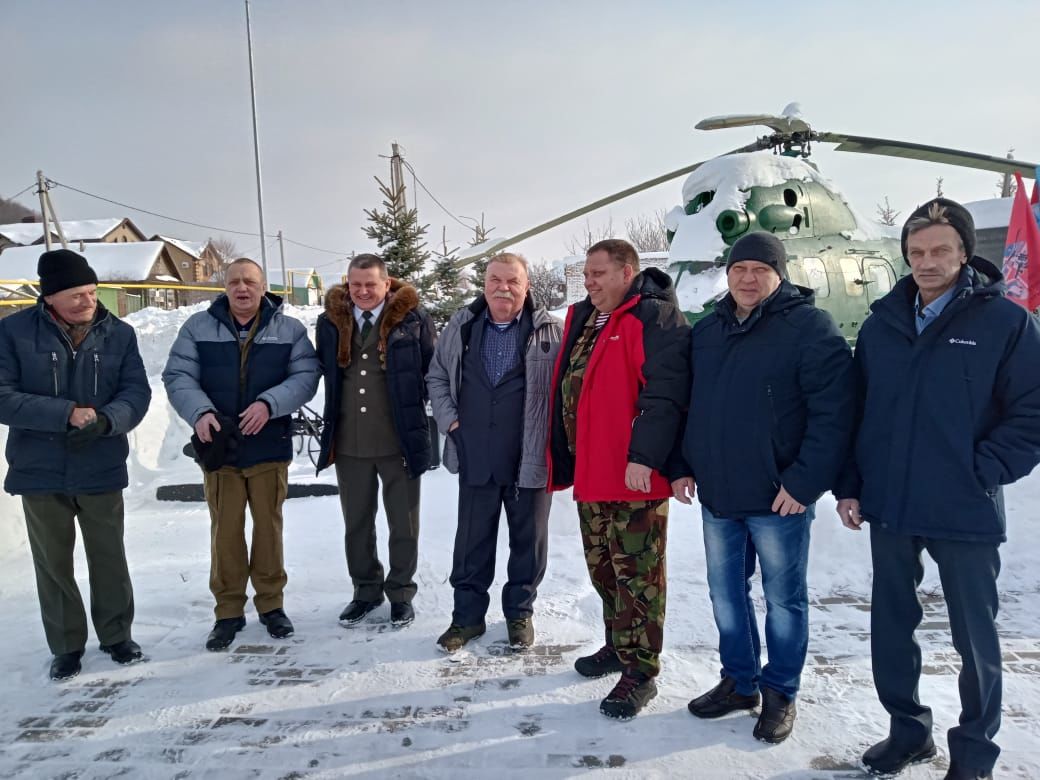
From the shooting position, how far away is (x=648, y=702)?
2.85 meters

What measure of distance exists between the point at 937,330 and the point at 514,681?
228cm

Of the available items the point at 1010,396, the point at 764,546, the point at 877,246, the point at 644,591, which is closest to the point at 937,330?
the point at 1010,396

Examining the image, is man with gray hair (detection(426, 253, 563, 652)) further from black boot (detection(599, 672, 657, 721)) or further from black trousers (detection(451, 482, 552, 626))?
black boot (detection(599, 672, 657, 721))

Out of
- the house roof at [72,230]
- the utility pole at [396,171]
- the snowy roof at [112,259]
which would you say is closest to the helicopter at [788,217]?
the utility pole at [396,171]

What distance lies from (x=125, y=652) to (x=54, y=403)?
4.26 feet

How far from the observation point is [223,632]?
3500mm

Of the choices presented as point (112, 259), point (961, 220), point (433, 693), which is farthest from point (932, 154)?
point (112, 259)

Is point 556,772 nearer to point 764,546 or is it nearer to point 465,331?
point 764,546

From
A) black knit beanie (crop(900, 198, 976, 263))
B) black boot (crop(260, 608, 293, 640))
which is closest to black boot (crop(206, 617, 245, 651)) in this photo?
black boot (crop(260, 608, 293, 640))

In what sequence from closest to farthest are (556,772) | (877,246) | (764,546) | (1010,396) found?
(1010,396)
(556,772)
(764,546)
(877,246)

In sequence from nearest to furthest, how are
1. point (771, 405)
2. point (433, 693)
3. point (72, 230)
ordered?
point (771, 405) → point (433, 693) → point (72, 230)

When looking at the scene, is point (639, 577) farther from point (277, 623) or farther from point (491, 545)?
point (277, 623)

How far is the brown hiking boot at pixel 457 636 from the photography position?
3361 mm

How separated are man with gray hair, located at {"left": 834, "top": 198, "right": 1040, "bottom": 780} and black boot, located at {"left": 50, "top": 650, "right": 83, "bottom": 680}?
351 cm
